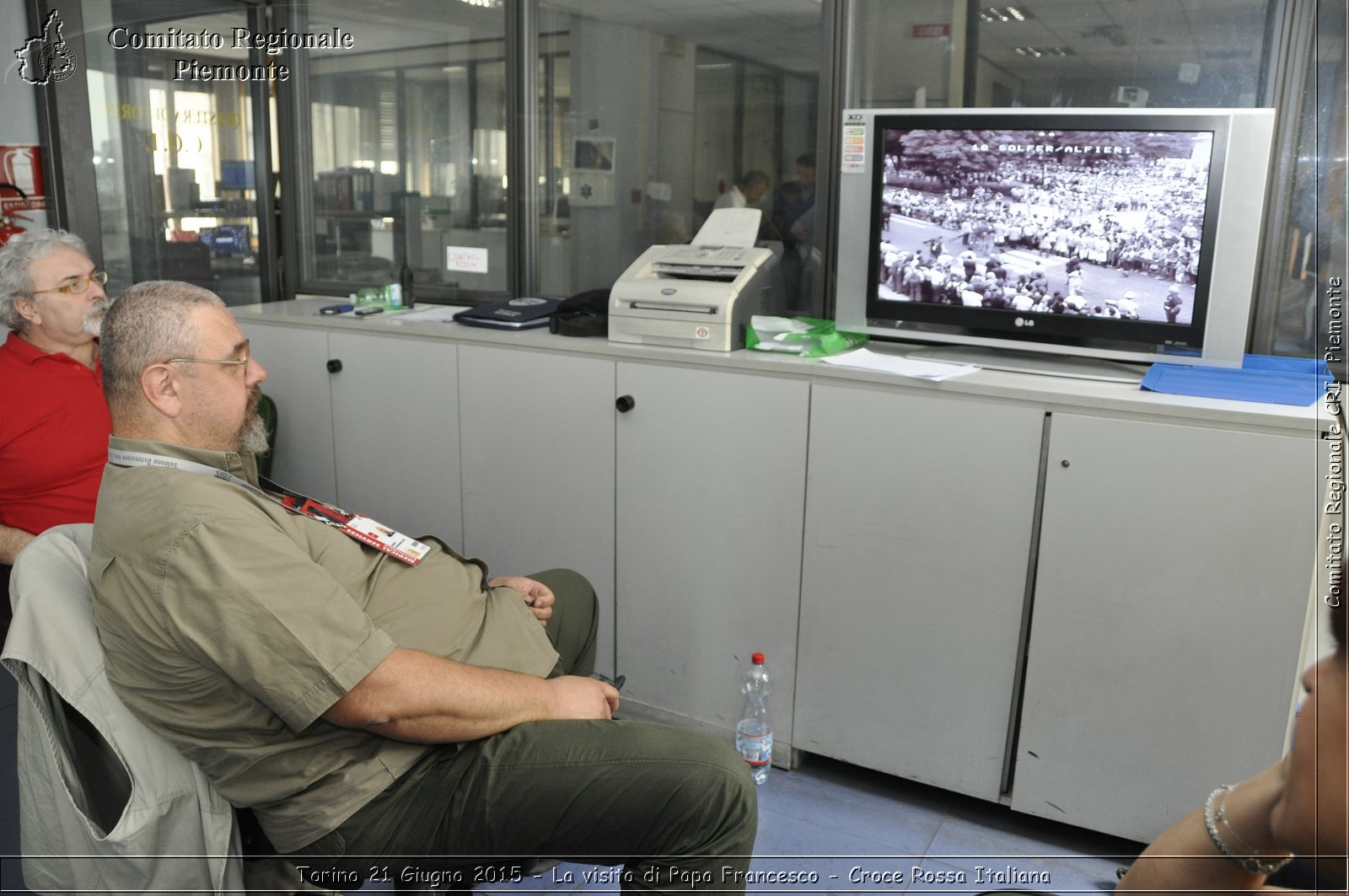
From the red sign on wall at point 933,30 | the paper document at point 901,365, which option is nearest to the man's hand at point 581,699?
the paper document at point 901,365

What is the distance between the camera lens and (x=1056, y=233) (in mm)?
2207

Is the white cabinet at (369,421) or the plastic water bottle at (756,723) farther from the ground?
the white cabinet at (369,421)

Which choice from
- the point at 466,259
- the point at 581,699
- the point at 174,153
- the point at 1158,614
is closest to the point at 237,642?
the point at 581,699

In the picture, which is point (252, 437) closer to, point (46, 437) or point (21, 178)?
point (46, 437)

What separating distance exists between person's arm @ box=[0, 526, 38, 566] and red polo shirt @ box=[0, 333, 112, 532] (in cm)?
11

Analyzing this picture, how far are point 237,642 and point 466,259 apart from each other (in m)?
2.37

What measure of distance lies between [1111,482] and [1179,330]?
0.40 m

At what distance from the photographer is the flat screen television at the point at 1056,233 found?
6.71 feet

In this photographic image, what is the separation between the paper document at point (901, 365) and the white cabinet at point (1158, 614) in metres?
0.26

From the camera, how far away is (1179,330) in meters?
2.13

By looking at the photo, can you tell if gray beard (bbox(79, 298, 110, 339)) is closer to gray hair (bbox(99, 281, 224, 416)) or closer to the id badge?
gray hair (bbox(99, 281, 224, 416))

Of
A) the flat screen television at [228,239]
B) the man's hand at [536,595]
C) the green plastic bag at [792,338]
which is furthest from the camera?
the flat screen television at [228,239]

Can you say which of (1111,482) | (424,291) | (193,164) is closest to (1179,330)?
(1111,482)

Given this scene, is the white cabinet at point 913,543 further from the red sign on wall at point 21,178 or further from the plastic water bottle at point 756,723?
the red sign on wall at point 21,178
